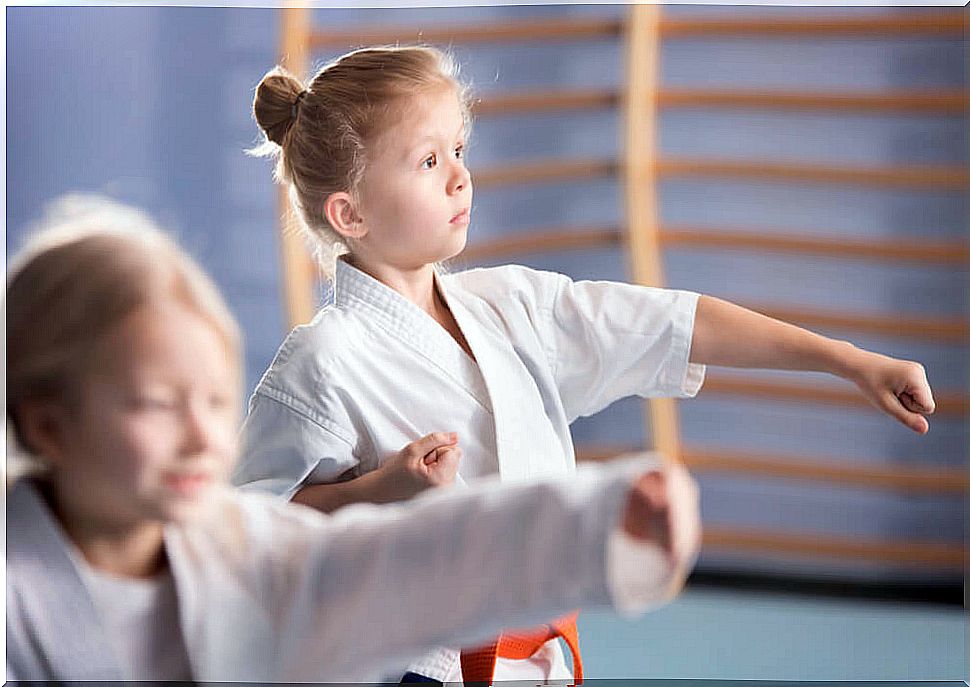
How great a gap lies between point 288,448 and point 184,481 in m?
0.27

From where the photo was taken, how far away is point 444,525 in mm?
486

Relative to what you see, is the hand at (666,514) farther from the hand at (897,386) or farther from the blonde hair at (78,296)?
the hand at (897,386)

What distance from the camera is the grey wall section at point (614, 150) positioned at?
1.76 m

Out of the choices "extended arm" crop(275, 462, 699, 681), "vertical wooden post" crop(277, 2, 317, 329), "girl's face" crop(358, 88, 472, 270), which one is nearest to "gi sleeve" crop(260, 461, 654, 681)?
"extended arm" crop(275, 462, 699, 681)

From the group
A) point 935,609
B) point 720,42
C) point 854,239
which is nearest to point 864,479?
point 935,609

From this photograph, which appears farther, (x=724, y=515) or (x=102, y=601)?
(x=724, y=515)

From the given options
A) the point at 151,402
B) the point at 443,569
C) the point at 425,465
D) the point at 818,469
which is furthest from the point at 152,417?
the point at 818,469

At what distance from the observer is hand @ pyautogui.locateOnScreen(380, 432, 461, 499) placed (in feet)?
2.32

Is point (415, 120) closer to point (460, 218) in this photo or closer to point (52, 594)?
point (460, 218)

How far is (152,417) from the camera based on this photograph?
0.49 m

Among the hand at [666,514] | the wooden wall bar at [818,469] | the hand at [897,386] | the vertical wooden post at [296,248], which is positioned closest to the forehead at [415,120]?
the hand at [897,386]

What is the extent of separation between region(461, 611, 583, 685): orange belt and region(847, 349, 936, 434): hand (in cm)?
25

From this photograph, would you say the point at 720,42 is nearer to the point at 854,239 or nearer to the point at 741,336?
the point at 854,239

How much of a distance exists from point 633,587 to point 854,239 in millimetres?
1448
